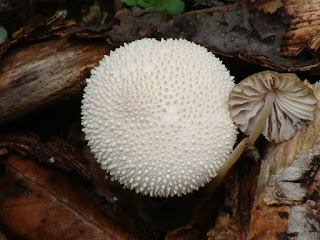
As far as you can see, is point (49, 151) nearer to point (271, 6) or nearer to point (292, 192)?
point (292, 192)

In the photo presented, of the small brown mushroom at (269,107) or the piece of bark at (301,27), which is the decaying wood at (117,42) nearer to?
the piece of bark at (301,27)

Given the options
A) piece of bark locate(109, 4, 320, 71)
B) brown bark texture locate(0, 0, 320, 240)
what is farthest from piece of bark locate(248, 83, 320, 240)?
piece of bark locate(109, 4, 320, 71)

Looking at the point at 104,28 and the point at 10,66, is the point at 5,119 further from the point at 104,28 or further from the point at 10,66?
the point at 104,28

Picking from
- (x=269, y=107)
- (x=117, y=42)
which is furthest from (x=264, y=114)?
(x=117, y=42)

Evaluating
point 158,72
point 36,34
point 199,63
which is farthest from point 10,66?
point 199,63

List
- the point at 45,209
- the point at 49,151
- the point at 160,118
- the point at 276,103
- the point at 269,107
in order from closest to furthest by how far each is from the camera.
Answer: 1. the point at 160,118
2. the point at 269,107
3. the point at 276,103
4. the point at 45,209
5. the point at 49,151

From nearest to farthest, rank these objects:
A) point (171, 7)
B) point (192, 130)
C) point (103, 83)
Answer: point (192, 130)
point (103, 83)
point (171, 7)

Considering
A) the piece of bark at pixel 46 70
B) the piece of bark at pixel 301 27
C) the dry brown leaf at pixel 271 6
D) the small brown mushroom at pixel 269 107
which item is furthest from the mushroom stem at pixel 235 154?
the piece of bark at pixel 46 70
